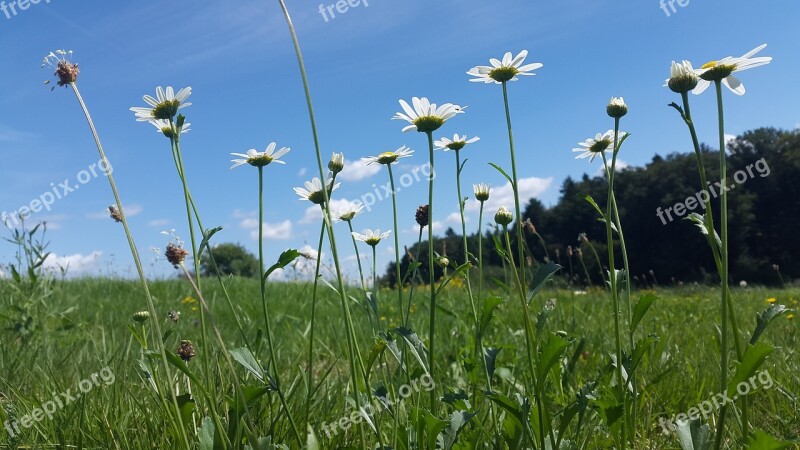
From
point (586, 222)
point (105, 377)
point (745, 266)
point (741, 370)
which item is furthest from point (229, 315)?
point (745, 266)

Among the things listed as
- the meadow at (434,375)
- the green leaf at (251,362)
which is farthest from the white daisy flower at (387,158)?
the green leaf at (251,362)

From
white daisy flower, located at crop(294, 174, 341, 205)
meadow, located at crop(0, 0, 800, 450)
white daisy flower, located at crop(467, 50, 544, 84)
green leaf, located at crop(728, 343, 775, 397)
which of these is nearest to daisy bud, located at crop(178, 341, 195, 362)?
meadow, located at crop(0, 0, 800, 450)

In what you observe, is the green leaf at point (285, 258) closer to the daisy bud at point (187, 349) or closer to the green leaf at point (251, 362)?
the green leaf at point (251, 362)

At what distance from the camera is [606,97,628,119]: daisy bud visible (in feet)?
4.20

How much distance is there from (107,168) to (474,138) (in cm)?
90

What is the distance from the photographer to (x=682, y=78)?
1.10 meters

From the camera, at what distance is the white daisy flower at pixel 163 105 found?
4.29 ft

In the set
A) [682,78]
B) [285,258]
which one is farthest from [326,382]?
[682,78]

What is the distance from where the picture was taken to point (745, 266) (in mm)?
24422

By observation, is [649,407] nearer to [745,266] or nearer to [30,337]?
[30,337]

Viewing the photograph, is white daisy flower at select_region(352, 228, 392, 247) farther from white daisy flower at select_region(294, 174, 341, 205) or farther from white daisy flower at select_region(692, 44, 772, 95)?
white daisy flower at select_region(692, 44, 772, 95)

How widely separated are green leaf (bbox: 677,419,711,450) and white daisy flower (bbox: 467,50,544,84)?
756 millimetres

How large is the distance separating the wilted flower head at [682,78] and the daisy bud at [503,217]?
0.47 meters

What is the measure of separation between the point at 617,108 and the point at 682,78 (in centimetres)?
19
